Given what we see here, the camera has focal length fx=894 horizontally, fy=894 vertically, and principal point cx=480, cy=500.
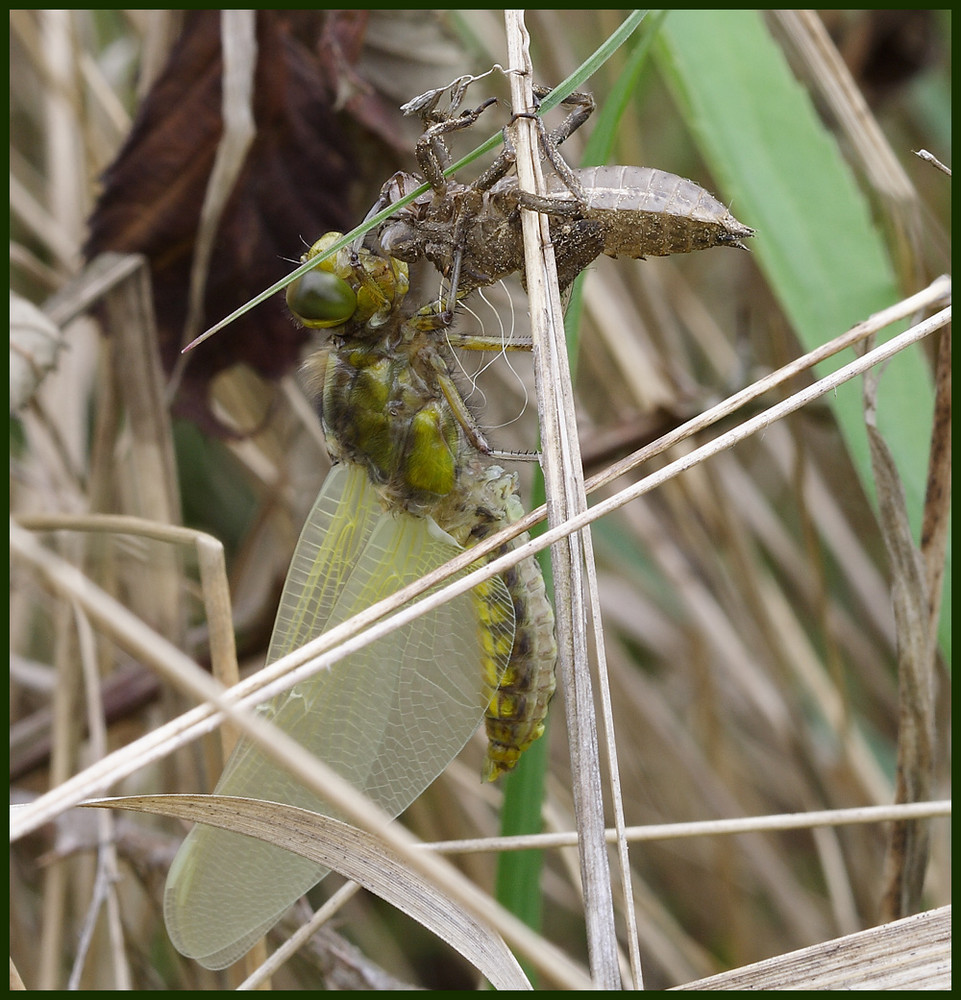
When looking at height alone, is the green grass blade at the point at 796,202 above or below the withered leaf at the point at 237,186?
below

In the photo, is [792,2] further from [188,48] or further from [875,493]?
[188,48]

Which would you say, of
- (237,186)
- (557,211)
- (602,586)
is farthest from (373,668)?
(602,586)

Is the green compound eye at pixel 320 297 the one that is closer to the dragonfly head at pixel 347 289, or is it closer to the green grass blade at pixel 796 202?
the dragonfly head at pixel 347 289

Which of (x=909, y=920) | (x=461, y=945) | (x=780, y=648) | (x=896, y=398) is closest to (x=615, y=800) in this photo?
(x=461, y=945)

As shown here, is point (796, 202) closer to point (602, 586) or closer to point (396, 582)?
point (396, 582)

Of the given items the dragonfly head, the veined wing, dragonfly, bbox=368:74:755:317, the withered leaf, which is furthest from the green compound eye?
the withered leaf

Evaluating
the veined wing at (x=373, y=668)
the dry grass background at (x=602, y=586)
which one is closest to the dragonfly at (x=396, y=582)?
the veined wing at (x=373, y=668)
